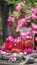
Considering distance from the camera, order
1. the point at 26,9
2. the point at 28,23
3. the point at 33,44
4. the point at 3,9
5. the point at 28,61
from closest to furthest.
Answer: the point at 28,61, the point at 33,44, the point at 28,23, the point at 26,9, the point at 3,9

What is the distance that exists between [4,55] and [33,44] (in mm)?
475

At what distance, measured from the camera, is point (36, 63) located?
3.71m

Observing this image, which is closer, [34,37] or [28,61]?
[28,61]

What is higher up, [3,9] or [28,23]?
[3,9]

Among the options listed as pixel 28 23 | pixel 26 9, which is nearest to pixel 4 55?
pixel 28 23

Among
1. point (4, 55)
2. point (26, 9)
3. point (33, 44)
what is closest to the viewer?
point (4, 55)

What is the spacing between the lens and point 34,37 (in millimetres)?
4477

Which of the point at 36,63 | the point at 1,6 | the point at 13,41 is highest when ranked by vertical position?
the point at 1,6

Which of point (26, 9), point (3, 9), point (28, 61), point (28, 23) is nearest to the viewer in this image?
point (28, 61)

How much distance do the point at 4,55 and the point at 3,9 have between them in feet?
20.2

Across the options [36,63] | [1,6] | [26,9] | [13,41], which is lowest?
[36,63]

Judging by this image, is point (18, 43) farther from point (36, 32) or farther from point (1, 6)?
point (1, 6)

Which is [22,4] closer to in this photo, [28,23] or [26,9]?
[26,9]

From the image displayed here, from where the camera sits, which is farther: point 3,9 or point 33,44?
point 3,9
